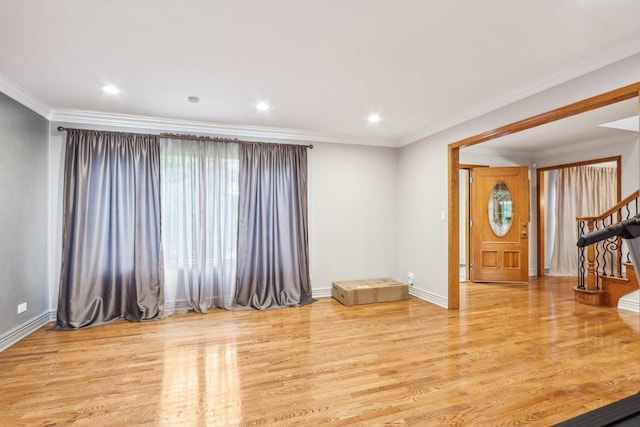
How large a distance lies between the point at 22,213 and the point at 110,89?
62.9 inches

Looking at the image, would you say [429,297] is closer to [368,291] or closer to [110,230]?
[368,291]

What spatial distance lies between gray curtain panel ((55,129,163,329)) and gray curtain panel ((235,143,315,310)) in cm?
108

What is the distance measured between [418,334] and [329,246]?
1984 mm

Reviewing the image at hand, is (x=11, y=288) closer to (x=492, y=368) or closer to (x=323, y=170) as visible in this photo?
(x=323, y=170)

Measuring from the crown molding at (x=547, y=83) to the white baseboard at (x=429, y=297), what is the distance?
92.2 inches

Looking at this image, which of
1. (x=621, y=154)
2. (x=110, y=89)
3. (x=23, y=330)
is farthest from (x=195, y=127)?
(x=621, y=154)

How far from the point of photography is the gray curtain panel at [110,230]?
3.73 meters

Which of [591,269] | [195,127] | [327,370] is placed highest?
[195,127]

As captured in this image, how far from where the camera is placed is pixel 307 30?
7.22 ft

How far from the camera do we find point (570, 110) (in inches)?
112

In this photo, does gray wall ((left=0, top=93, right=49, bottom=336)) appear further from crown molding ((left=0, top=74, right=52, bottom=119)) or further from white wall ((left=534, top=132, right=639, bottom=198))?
white wall ((left=534, top=132, right=639, bottom=198))

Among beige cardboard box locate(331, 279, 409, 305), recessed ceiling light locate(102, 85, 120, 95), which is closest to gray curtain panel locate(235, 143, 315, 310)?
beige cardboard box locate(331, 279, 409, 305)

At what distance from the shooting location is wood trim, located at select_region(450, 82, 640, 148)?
8.07 feet

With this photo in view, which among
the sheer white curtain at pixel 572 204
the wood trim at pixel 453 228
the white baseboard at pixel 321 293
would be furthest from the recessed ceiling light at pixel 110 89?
the sheer white curtain at pixel 572 204
